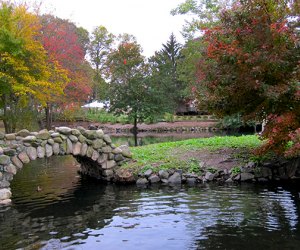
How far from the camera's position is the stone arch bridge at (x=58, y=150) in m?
10.2

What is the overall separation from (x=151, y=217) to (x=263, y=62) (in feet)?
14.3

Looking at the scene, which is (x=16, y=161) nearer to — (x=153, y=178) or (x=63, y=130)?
(x=63, y=130)

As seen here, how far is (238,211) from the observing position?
27.5ft

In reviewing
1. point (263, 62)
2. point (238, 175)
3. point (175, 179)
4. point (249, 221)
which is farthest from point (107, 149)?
point (249, 221)

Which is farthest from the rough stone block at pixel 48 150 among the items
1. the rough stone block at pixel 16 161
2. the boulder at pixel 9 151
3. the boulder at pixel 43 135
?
the boulder at pixel 9 151

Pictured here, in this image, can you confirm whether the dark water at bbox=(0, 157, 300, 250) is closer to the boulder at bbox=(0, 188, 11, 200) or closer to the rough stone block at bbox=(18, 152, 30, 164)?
the boulder at bbox=(0, 188, 11, 200)

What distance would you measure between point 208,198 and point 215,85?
10.1 ft

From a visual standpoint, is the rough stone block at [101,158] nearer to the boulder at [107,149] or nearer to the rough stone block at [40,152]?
the boulder at [107,149]

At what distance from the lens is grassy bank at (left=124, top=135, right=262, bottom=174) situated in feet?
39.9

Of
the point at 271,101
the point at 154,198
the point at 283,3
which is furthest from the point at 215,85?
the point at 154,198

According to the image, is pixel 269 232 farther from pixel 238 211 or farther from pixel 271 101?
pixel 271 101

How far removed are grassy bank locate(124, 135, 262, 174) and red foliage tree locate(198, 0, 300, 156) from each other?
7.72 feet

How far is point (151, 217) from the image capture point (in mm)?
8078

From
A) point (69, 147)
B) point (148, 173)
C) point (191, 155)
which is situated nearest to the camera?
point (69, 147)
